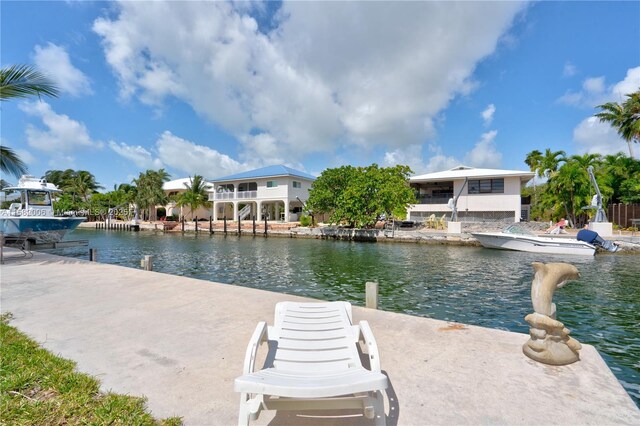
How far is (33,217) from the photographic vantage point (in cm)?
1688

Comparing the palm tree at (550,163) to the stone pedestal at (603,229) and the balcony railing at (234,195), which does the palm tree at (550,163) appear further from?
the balcony railing at (234,195)

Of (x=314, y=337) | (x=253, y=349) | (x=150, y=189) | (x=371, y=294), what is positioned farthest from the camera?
(x=150, y=189)

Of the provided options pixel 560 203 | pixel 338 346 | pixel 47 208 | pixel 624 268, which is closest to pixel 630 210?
pixel 560 203

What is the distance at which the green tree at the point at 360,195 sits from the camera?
2806 cm

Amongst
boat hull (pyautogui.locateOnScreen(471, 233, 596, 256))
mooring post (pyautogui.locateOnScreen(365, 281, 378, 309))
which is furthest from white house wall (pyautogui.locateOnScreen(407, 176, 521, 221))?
mooring post (pyautogui.locateOnScreen(365, 281, 378, 309))

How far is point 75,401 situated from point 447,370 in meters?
3.44

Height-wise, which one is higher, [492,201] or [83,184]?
[83,184]

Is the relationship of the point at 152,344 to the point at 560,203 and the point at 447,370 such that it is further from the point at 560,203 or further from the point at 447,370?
the point at 560,203

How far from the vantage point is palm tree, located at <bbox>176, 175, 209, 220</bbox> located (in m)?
45.7

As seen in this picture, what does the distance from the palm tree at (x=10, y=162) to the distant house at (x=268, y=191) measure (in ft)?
87.6

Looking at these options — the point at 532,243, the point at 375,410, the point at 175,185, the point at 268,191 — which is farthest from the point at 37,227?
the point at 175,185

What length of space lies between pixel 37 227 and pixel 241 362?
2027 centimetres

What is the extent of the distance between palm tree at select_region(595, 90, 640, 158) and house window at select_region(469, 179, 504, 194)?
34.6 feet

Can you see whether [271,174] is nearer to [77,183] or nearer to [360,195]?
[360,195]
